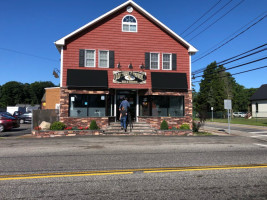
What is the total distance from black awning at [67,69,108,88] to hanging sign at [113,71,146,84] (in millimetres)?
855

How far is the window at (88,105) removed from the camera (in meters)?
16.1

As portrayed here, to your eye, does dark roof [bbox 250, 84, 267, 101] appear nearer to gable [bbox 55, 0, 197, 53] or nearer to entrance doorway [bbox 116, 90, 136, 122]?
gable [bbox 55, 0, 197, 53]

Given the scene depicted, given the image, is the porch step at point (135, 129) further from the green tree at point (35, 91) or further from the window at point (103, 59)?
the green tree at point (35, 91)

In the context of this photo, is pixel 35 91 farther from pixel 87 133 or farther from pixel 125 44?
pixel 87 133

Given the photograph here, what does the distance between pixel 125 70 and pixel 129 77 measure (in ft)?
2.12

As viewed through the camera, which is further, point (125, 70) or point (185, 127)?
point (125, 70)

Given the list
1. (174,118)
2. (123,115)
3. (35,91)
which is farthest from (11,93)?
(123,115)

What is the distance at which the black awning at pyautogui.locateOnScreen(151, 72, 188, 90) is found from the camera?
1678 cm

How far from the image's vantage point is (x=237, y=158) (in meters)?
7.05

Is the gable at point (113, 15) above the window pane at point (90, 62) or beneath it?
above

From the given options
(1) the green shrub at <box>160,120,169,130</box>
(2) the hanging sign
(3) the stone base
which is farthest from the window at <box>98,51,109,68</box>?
(1) the green shrub at <box>160,120,169,130</box>

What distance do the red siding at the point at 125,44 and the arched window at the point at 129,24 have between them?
25 cm

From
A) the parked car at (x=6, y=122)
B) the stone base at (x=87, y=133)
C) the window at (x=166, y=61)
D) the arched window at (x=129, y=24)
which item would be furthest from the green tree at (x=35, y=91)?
the window at (x=166, y=61)

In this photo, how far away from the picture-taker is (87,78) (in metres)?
16.1
